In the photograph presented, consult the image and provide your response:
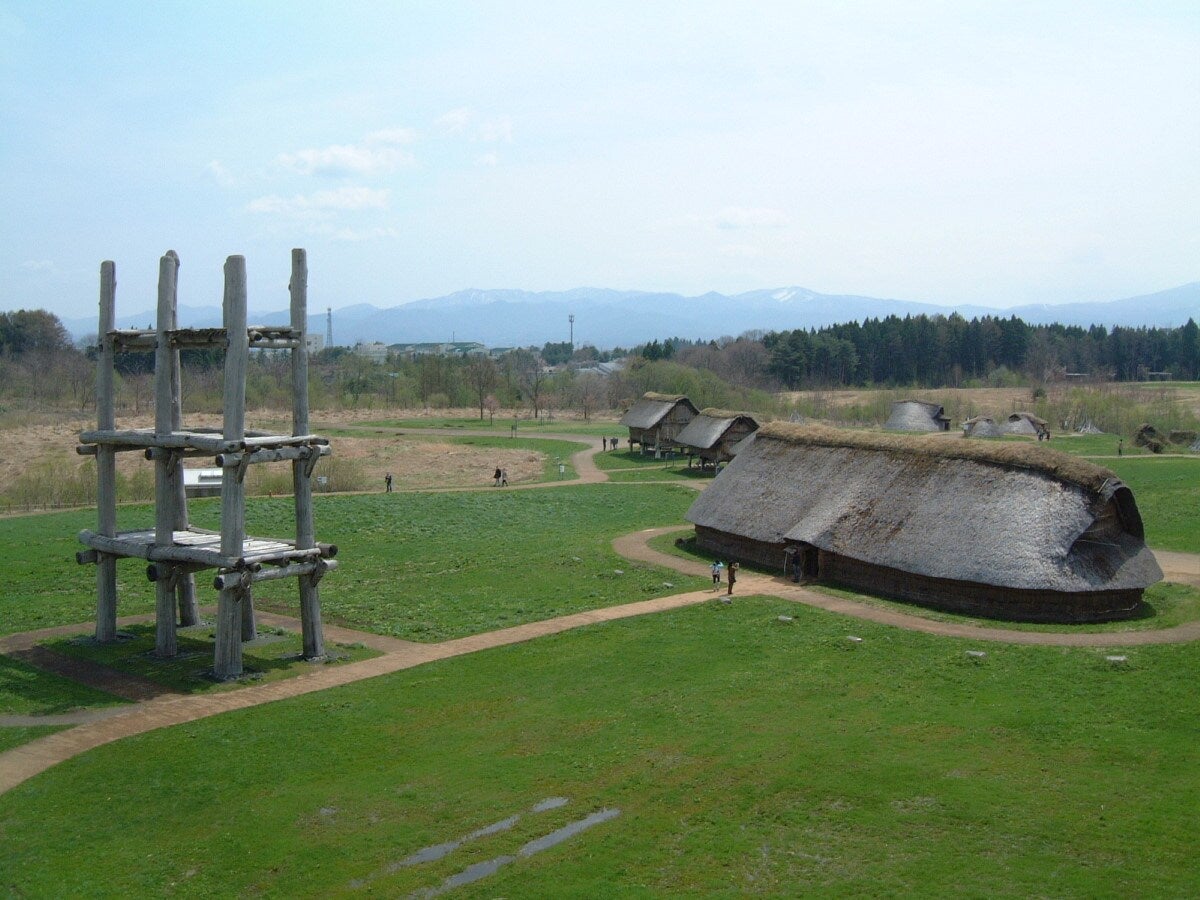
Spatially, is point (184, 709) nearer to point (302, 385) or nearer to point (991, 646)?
point (302, 385)

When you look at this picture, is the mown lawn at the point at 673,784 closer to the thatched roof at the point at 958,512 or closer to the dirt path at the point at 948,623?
the dirt path at the point at 948,623

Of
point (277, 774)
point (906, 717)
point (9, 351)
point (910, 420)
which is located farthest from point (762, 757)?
point (9, 351)

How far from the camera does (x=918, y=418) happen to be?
88750 mm

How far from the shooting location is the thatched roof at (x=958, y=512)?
31172mm

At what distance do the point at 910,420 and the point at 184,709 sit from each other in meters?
73.3

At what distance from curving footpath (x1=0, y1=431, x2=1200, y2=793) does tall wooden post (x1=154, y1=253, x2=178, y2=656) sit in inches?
73.6

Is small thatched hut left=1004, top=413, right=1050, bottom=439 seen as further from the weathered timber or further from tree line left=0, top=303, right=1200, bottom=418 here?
the weathered timber

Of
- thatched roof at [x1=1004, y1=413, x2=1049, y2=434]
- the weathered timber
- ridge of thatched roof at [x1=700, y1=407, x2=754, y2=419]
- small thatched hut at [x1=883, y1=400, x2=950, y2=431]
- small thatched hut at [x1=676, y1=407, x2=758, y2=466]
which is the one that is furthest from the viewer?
small thatched hut at [x1=883, y1=400, x2=950, y2=431]

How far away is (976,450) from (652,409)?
44958mm

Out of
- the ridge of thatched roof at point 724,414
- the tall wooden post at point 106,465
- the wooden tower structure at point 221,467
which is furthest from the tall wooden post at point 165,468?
the ridge of thatched roof at point 724,414

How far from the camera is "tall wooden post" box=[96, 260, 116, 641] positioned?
30.6m

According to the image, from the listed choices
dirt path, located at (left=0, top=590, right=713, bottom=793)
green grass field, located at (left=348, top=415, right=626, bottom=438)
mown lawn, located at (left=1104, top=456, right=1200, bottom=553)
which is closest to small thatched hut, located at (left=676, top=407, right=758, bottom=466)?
mown lawn, located at (left=1104, top=456, right=1200, bottom=553)

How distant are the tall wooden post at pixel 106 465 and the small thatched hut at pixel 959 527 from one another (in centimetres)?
2138

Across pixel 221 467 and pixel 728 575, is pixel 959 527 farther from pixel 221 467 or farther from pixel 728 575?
pixel 221 467
